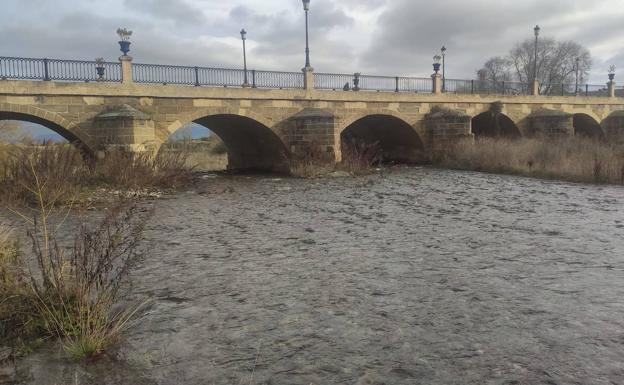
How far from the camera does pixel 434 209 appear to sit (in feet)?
35.2

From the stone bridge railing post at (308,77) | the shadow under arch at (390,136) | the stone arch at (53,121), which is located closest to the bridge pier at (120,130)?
the stone arch at (53,121)

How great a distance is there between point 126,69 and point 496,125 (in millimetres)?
20973

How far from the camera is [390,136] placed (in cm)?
2658

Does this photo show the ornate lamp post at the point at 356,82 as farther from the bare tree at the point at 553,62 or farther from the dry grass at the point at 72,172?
the bare tree at the point at 553,62

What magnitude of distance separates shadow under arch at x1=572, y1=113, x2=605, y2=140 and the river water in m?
27.1

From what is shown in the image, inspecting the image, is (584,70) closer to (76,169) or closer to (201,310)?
(76,169)

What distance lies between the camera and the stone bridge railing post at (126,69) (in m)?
15.9

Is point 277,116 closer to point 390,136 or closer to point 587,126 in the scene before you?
point 390,136

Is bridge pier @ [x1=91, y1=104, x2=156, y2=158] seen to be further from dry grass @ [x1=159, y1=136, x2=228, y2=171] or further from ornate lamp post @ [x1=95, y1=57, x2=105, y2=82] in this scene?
dry grass @ [x1=159, y1=136, x2=228, y2=171]

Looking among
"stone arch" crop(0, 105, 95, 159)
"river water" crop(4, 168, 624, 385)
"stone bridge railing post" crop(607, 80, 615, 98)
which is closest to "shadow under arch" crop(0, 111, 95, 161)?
"stone arch" crop(0, 105, 95, 159)

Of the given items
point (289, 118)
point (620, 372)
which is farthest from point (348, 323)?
point (289, 118)

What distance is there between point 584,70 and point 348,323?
199ft

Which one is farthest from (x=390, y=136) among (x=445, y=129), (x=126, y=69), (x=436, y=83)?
(x=126, y=69)

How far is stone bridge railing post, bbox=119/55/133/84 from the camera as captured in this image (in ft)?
52.1
